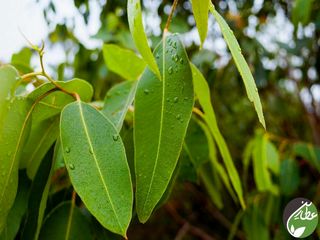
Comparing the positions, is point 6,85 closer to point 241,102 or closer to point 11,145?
point 11,145

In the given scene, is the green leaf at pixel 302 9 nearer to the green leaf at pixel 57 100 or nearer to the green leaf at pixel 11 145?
the green leaf at pixel 57 100

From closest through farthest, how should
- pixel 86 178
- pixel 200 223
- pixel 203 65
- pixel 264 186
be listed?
pixel 86 178
pixel 264 186
pixel 203 65
pixel 200 223

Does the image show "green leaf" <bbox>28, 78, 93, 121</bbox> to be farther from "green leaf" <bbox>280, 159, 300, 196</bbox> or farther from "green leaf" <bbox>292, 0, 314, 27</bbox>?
"green leaf" <bbox>280, 159, 300, 196</bbox>

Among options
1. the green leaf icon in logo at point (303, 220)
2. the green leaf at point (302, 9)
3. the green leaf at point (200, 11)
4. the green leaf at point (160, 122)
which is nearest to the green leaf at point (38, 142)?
the green leaf at point (160, 122)

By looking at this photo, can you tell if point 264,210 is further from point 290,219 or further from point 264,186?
point 290,219

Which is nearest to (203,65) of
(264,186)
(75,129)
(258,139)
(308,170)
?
(258,139)

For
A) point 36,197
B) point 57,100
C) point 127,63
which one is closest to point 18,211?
point 36,197
